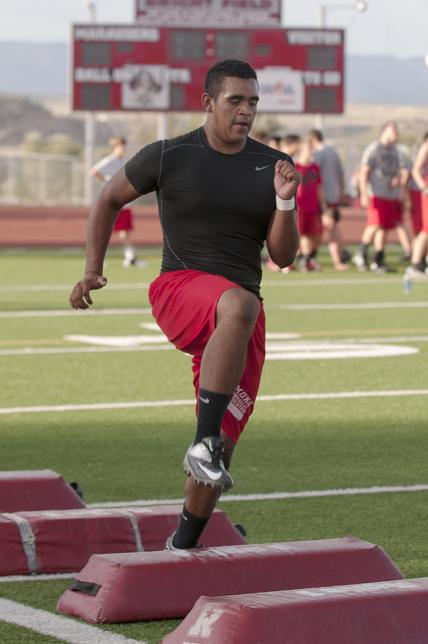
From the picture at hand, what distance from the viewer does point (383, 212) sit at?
2458 centimetres

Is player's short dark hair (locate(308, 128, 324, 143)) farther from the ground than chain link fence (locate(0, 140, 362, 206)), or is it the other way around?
player's short dark hair (locate(308, 128, 324, 143))

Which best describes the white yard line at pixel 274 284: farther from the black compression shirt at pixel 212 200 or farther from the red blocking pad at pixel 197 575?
the red blocking pad at pixel 197 575

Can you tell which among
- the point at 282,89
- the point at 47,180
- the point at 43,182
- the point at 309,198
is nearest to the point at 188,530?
the point at 309,198

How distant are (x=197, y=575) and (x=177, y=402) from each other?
569cm

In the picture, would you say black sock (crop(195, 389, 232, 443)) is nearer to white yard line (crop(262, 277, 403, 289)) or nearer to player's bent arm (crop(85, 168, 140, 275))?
player's bent arm (crop(85, 168, 140, 275))

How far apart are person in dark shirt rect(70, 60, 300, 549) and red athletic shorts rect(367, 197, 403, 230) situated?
17852 mm

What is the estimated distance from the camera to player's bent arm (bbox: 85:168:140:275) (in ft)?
22.3

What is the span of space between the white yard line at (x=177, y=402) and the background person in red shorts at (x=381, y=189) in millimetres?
12471

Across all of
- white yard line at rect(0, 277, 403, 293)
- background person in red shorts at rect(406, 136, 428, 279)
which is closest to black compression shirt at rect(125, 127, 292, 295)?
white yard line at rect(0, 277, 403, 293)

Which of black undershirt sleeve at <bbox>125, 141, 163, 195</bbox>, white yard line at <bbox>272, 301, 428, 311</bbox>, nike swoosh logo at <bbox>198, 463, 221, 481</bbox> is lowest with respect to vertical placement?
white yard line at <bbox>272, 301, 428, 311</bbox>

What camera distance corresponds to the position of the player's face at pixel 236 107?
21.6 feet

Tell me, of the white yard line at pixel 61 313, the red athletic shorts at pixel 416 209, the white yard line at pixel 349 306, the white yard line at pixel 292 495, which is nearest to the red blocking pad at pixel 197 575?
the white yard line at pixel 292 495

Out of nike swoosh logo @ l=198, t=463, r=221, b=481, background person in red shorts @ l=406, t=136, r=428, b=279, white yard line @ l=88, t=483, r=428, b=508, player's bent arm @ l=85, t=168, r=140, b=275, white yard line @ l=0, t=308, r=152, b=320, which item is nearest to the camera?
nike swoosh logo @ l=198, t=463, r=221, b=481

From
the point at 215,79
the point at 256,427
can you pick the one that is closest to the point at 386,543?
the point at 215,79
